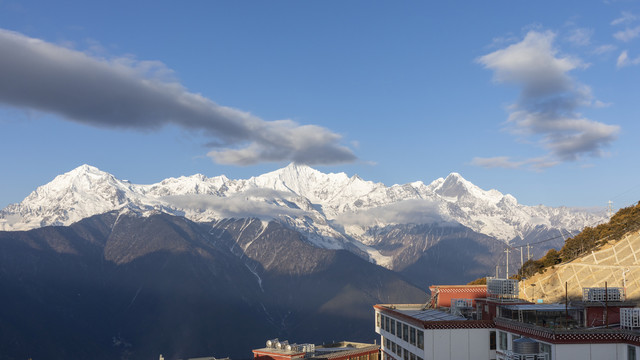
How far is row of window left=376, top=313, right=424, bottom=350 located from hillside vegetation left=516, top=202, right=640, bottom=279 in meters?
60.2

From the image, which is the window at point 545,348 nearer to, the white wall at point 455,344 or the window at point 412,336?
the white wall at point 455,344

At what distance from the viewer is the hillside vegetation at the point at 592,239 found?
418 ft

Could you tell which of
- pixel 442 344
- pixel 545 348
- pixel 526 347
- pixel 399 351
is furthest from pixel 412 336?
pixel 526 347

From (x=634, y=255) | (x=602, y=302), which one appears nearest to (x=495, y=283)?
(x=602, y=302)

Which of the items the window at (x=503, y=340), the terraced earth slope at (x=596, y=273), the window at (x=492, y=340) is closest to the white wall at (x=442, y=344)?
the window at (x=492, y=340)

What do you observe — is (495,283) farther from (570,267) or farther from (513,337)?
(570,267)

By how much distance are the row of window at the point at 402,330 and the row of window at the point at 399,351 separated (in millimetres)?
1553

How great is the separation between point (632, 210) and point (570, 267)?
82.8 feet

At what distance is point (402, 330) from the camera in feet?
269

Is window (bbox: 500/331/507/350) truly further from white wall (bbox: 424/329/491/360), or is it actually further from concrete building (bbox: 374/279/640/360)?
white wall (bbox: 424/329/491/360)

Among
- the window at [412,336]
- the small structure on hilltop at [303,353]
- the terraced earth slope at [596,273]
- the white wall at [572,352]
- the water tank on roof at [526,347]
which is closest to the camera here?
the water tank on roof at [526,347]

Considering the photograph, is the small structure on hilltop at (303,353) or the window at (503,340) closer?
the window at (503,340)

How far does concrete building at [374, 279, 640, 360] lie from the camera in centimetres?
5262

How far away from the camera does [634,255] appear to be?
111 metres
